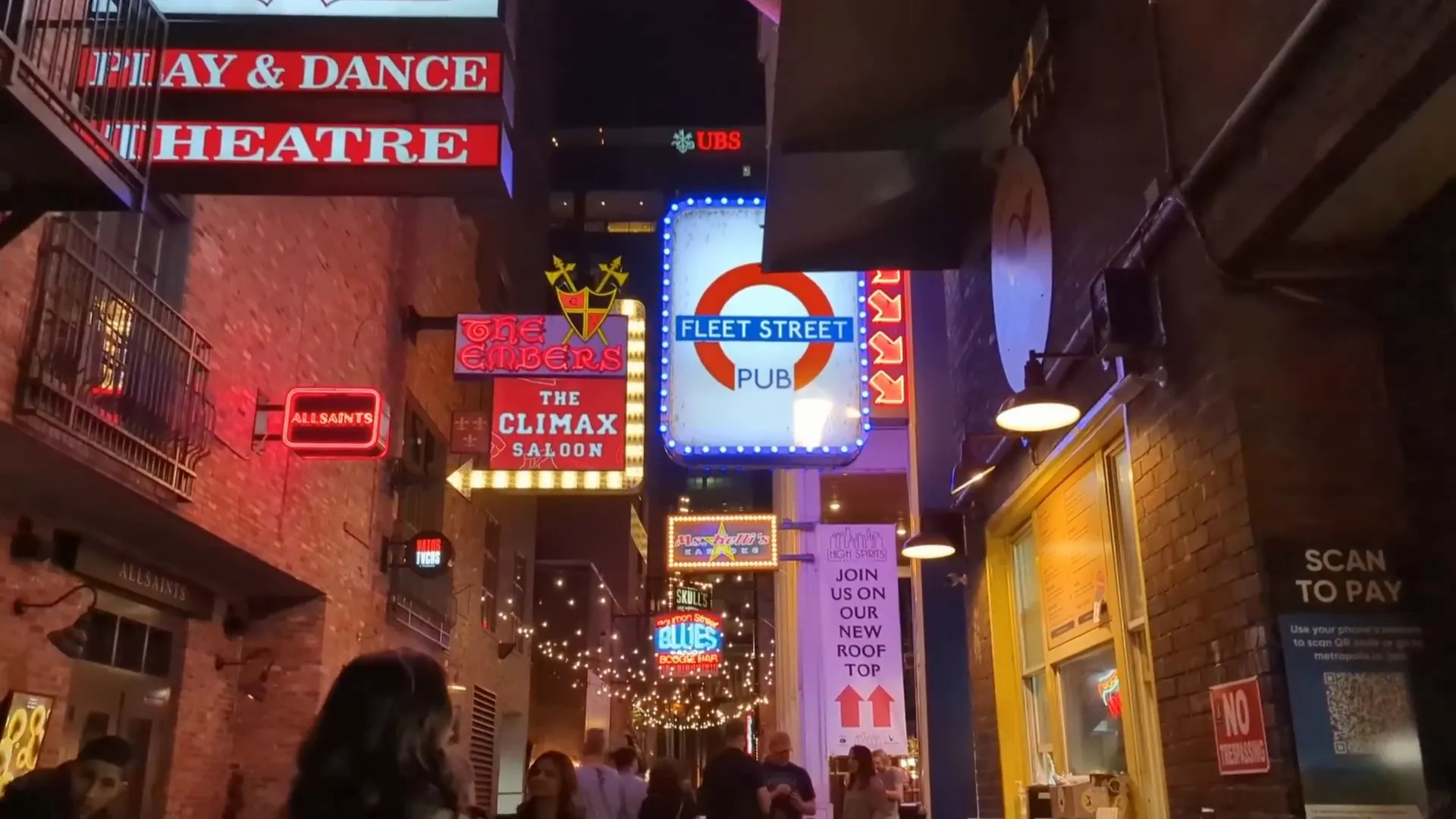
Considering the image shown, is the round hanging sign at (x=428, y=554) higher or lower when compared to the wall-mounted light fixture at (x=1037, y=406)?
higher

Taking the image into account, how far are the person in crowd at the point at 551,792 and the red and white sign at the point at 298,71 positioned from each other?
3612 mm

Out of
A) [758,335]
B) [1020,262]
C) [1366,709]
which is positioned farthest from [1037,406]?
[758,335]

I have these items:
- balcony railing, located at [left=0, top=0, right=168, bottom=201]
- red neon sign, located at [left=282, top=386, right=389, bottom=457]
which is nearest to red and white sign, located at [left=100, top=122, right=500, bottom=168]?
balcony railing, located at [left=0, top=0, right=168, bottom=201]

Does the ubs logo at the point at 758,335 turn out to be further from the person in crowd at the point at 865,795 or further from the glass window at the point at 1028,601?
the person in crowd at the point at 865,795

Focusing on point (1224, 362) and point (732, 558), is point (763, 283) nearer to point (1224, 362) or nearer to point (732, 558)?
point (1224, 362)

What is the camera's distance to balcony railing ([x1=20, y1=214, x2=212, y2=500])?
5.91 metres

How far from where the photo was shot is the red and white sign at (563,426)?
493 inches

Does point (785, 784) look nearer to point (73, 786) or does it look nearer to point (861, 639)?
point (861, 639)

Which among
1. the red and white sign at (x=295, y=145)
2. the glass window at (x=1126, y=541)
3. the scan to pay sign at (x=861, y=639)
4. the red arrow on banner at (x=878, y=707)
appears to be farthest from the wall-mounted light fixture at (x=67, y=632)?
the red arrow on banner at (x=878, y=707)

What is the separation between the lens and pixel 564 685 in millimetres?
27438

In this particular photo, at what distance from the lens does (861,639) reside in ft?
41.3

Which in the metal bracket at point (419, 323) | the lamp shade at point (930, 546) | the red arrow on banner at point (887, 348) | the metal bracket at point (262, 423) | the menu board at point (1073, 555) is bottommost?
the menu board at point (1073, 555)

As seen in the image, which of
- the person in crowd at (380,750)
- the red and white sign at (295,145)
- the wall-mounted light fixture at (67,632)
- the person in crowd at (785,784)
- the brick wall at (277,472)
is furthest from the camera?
the person in crowd at (785,784)

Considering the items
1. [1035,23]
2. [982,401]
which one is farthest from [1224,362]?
[982,401]
